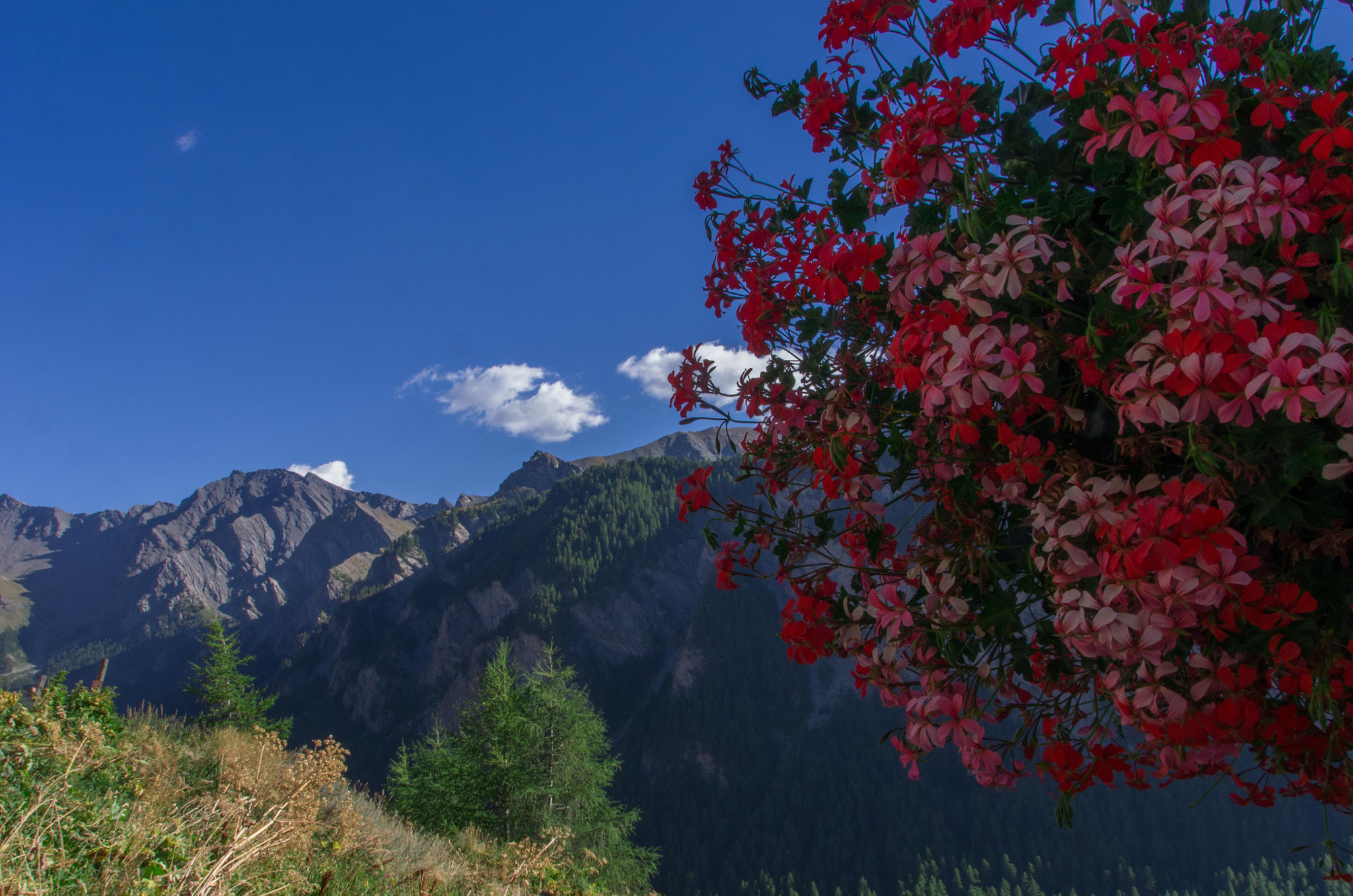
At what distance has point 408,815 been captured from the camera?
2117 cm

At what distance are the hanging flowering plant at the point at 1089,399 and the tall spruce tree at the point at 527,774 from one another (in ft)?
71.5

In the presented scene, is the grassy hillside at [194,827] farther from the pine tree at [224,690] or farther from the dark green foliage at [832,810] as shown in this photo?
the dark green foliage at [832,810]

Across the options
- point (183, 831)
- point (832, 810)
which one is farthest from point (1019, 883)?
point (183, 831)

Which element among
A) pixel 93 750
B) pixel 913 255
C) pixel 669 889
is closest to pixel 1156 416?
pixel 913 255

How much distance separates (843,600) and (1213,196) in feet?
4.04

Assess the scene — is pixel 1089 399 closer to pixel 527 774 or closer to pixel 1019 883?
pixel 527 774

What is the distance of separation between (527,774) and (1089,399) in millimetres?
24577

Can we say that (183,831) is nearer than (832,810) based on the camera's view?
Yes

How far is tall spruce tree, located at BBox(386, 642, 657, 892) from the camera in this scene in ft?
70.4

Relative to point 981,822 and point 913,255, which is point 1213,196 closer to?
point 913,255

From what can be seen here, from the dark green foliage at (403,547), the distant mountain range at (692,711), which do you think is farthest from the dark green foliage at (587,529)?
the dark green foliage at (403,547)

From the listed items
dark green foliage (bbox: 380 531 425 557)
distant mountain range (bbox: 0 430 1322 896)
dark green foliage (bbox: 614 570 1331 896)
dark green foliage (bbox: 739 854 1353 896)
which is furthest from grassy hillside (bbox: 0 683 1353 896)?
dark green foliage (bbox: 380 531 425 557)

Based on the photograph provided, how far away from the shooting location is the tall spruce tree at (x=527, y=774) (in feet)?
70.4

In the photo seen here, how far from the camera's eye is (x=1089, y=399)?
4.57 feet
